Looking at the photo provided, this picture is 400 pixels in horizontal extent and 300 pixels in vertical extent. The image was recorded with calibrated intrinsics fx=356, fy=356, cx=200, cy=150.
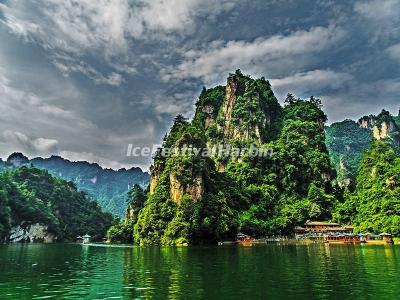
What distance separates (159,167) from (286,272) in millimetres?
70693

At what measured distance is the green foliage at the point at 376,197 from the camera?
74.2 metres

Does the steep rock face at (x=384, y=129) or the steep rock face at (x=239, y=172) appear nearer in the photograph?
the steep rock face at (x=239, y=172)

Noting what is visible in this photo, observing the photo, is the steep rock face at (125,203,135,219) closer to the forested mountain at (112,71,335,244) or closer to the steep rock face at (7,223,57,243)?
the forested mountain at (112,71,335,244)

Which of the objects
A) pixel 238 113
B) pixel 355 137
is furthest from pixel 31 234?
pixel 355 137

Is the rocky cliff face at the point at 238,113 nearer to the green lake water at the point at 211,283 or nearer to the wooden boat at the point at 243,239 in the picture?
the wooden boat at the point at 243,239

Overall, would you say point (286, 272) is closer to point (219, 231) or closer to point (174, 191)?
point (219, 231)

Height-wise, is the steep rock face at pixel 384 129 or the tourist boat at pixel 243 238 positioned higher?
the steep rock face at pixel 384 129

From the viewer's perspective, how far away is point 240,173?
103 meters

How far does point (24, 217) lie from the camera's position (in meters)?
107

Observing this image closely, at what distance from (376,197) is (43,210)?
96841mm

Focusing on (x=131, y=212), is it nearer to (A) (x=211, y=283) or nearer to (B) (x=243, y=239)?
(B) (x=243, y=239)

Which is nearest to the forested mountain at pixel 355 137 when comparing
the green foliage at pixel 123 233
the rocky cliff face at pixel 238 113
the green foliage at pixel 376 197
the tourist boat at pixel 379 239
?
the green foliage at pixel 376 197

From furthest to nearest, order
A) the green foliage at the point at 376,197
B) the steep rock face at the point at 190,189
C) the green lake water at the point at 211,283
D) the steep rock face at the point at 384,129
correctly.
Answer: the steep rock face at the point at 384,129 < the steep rock face at the point at 190,189 < the green foliage at the point at 376,197 < the green lake water at the point at 211,283

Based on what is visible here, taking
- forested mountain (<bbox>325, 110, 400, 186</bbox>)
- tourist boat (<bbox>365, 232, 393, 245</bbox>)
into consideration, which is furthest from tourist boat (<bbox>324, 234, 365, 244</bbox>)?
forested mountain (<bbox>325, 110, 400, 186</bbox>)
